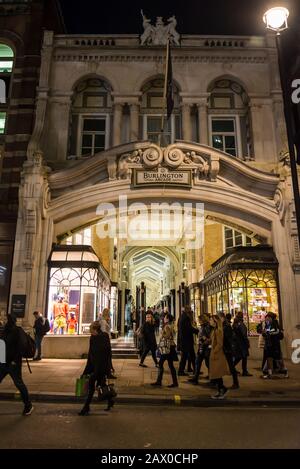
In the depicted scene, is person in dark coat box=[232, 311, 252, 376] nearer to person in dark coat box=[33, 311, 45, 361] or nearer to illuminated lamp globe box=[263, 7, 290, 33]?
person in dark coat box=[33, 311, 45, 361]

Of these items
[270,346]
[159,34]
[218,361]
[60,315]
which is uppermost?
[159,34]

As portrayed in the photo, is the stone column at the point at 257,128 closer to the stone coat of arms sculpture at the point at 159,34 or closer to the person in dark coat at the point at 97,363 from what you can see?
the stone coat of arms sculpture at the point at 159,34

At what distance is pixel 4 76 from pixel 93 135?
6.05m

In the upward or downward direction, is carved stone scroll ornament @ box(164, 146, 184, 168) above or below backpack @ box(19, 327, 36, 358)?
above

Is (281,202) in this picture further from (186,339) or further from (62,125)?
(62,125)

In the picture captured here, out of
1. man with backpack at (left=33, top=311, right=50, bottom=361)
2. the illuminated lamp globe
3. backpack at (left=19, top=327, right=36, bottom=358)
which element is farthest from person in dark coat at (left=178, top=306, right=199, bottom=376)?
the illuminated lamp globe

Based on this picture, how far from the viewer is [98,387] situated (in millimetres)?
7258

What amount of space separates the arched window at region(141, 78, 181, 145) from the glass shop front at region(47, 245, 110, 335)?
22.5ft

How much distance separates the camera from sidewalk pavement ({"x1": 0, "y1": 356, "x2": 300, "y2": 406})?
8180mm

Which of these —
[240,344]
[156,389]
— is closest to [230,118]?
[240,344]

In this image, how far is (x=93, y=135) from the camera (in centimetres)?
1917
